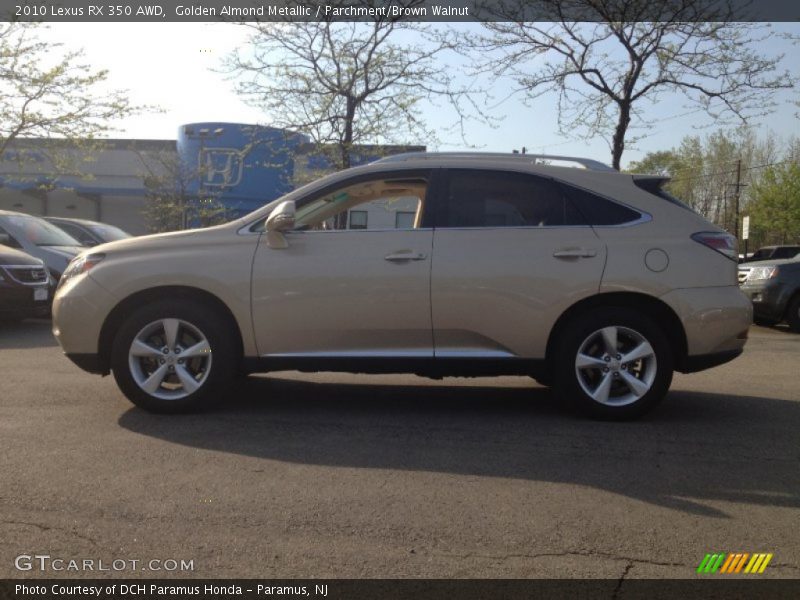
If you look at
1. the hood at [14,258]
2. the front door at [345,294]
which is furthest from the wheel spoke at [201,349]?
the hood at [14,258]

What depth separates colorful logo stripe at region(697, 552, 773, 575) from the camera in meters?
3.13

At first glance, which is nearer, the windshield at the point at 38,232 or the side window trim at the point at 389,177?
the side window trim at the point at 389,177

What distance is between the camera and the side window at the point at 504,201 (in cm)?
553

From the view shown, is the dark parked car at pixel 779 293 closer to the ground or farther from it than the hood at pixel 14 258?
closer to the ground

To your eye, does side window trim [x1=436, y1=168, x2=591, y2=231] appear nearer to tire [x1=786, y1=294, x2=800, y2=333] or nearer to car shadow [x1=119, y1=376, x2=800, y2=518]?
car shadow [x1=119, y1=376, x2=800, y2=518]

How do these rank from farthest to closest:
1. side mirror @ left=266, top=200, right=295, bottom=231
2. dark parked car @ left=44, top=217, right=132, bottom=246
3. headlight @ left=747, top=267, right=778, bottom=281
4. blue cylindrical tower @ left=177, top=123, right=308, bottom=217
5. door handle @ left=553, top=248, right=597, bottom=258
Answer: blue cylindrical tower @ left=177, top=123, right=308, bottom=217
dark parked car @ left=44, top=217, right=132, bottom=246
headlight @ left=747, top=267, right=778, bottom=281
door handle @ left=553, top=248, right=597, bottom=258
side mirror @ left=266, top=200, right=295, bottom=231

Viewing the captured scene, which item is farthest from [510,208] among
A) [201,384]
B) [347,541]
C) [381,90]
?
[381,90]

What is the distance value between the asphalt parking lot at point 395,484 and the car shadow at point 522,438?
19 millimetres

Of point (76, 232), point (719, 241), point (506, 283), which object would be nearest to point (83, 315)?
point (506, 283)

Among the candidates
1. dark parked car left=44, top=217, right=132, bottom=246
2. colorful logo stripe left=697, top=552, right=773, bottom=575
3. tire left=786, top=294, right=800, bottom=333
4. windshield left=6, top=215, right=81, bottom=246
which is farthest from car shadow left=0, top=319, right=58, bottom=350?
tire left=786, top=294, right=800, bottom=333

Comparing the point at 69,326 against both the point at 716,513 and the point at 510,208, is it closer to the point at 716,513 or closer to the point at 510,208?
the point at 510,208

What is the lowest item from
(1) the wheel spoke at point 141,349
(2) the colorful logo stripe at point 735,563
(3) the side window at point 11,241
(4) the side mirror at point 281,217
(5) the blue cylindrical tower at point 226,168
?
(2) the colorful logo stripe at point 735,563

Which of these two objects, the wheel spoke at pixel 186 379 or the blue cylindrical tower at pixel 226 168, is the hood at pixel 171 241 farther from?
the blue cylindrical tower at pixel 226 168
